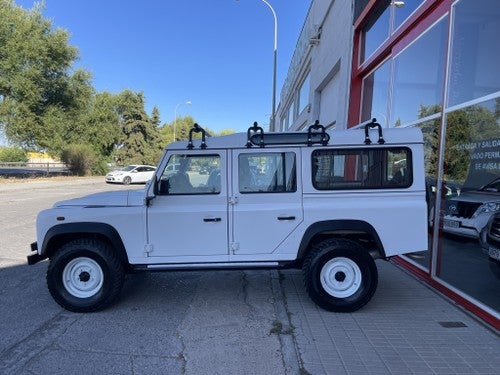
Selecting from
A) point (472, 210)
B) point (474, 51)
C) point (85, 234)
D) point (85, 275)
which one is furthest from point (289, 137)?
point (85, 275)

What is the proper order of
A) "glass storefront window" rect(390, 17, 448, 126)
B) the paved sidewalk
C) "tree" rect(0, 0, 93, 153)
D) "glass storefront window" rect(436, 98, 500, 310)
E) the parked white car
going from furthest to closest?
the parked white car < "tree" rect(0, 0, 93, 153) < "glass storefront window" rect(390, 17, 448, 126) < "glass storefront window" rect(436, 98, 500, 310) < the paved sidewalk

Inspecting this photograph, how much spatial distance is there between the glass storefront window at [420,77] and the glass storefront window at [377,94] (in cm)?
70

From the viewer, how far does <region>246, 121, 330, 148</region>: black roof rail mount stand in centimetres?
475

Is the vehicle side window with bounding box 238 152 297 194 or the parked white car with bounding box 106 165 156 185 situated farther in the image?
the parked white car with bounding box 106 165 156 185

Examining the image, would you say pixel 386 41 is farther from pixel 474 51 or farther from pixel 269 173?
pixel 269 173

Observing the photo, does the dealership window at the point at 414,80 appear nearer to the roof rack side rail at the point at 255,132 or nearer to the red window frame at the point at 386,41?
the red window frame at the point at 386,41

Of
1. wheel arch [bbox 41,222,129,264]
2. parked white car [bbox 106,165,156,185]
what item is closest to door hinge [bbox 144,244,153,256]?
wheel arch [bbox 41,222,129,264]

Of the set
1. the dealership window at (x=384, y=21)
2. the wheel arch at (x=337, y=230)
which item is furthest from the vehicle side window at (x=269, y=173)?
the dealership window at (x=384, y=21)

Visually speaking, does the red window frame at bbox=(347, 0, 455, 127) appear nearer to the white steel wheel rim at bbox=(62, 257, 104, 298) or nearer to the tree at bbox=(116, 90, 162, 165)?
the white steel wheel rim at bbox=(62, 257, 104, 298)

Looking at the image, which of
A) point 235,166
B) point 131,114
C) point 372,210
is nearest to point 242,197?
point 235,166

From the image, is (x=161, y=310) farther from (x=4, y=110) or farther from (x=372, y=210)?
(x=4, y=110)

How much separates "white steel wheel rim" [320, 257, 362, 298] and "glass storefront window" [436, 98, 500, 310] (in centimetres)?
147

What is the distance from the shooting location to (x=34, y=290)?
546 cm

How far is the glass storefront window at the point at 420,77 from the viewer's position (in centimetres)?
613
